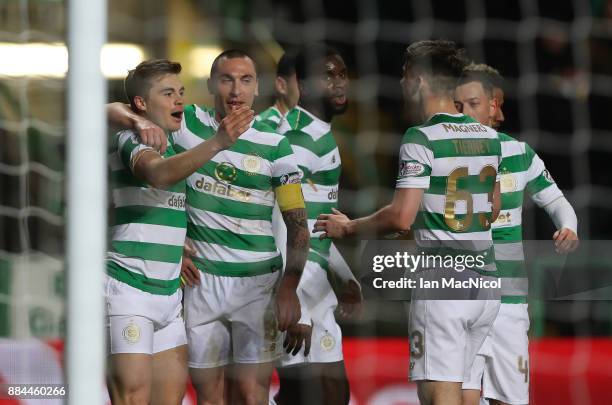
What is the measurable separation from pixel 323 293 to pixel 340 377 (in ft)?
0.87

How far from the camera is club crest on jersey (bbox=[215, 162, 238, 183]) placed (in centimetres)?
247

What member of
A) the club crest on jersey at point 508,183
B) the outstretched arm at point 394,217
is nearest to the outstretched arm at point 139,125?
the outstretched arm at point 394,217

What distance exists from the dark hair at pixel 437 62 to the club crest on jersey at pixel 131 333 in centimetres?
89

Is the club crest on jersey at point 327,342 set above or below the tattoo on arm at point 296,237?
below

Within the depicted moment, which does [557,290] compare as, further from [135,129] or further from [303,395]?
[135,129]

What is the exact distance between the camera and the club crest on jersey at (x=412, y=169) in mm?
2439

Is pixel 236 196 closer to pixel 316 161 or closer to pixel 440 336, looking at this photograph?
pixel 316 161

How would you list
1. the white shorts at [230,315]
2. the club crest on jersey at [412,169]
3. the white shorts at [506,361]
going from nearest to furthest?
the club crest on jersey at [412,169] < the white shorts at [230,315] < the white shorts at [506,361]

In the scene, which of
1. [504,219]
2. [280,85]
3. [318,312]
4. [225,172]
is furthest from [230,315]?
[504,219]

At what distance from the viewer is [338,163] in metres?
2.69

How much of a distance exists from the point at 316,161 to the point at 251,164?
0.24m

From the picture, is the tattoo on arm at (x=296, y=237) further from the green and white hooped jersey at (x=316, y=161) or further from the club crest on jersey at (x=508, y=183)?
the club crest on jersey at (x=508, y=183)

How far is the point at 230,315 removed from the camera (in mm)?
2574

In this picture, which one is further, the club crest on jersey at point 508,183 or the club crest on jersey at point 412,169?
the club crest on jersey at point 508,183
